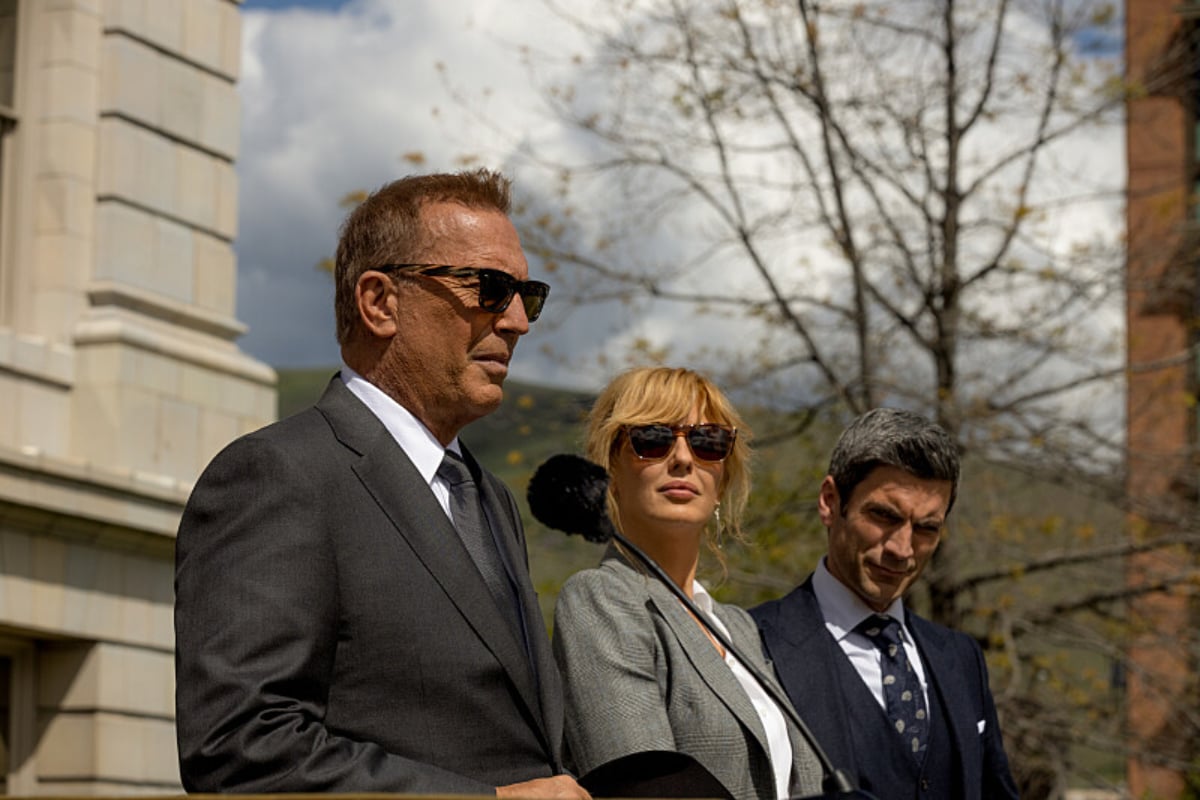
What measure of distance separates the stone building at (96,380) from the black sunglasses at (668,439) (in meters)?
6.00

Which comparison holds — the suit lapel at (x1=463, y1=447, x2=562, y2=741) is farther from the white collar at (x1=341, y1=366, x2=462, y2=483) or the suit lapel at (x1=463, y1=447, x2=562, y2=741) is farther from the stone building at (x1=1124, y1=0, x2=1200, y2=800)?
the stone building at (x1=1124, y1=0, x2=1200, y2=800)

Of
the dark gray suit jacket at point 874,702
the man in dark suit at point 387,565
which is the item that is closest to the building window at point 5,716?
the dark gray suit jacket at point 874,702

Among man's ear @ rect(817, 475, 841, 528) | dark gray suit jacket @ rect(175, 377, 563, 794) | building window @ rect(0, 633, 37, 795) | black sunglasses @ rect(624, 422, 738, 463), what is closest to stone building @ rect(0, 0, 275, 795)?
building window @ rect(0, 633, 37, 795)

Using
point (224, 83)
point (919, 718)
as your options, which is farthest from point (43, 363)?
point (919, 718)

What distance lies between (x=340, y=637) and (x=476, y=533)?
411mm

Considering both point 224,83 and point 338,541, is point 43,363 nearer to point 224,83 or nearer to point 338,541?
point 224,83

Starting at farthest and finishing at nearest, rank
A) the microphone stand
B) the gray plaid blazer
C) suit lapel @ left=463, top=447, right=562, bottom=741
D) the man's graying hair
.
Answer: the man's graying hair
the gray plaid blazer
suit lapel @ left=463, top=447, right=562, bottom=741
the microphone stand

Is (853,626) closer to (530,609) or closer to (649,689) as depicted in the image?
(649,689)

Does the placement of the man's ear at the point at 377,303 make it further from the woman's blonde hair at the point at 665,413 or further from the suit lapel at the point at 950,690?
the suit lapel at the point at 950,690

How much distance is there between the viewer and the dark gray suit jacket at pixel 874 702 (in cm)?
485

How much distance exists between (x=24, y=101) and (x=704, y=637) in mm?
7673

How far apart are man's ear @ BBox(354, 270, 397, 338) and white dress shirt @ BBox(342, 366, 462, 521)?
0.11 meters

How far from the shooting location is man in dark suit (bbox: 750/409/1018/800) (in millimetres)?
4902

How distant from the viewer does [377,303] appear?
12.1 ft
